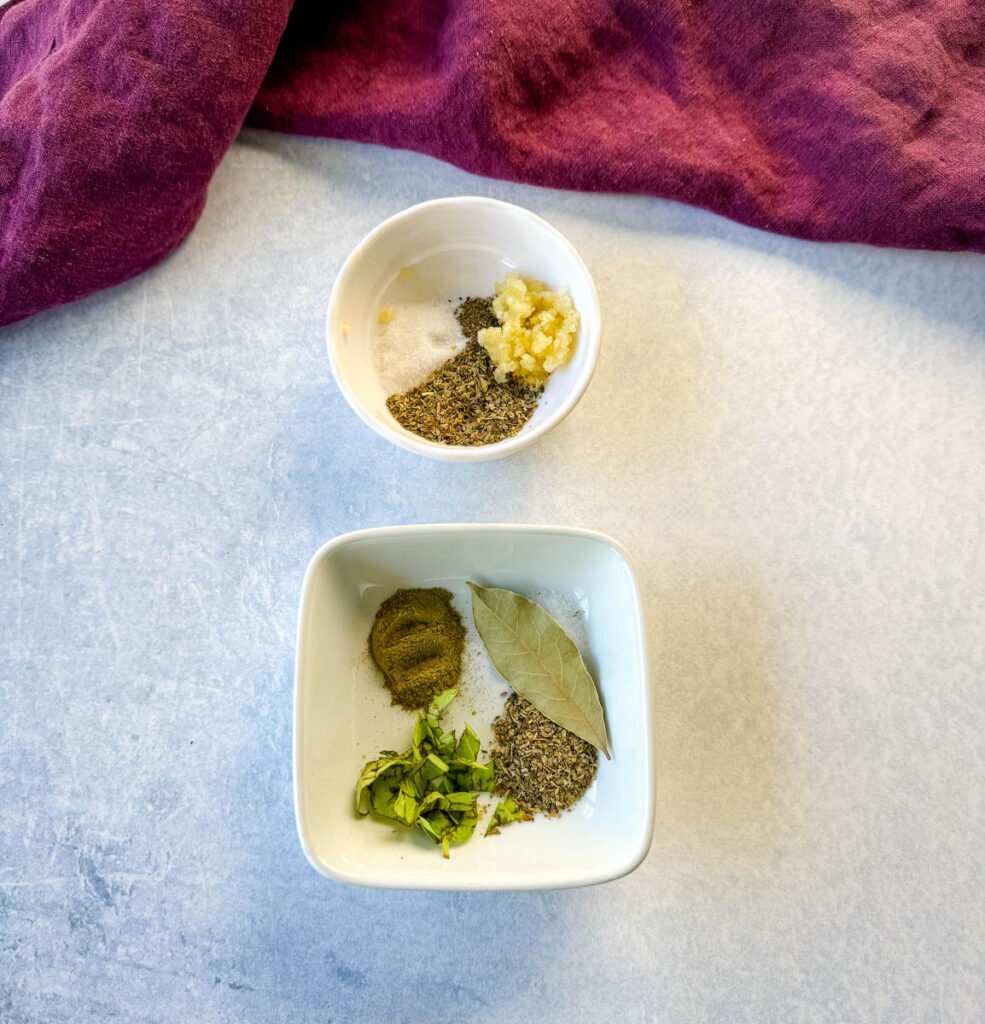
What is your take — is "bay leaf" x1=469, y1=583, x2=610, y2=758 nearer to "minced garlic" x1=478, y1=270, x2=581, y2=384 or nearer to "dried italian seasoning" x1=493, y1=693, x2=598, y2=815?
"dried italian seasoning" x1=493, y1=693, x2=598, y2=815

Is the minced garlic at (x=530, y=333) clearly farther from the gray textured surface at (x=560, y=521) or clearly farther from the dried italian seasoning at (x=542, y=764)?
the dried italian seasoning at (x=542, y=764)

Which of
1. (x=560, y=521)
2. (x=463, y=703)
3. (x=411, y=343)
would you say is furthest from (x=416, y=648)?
(x=411, y=343)

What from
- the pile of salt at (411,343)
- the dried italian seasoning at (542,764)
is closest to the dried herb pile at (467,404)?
the pile of salt at (411,343)

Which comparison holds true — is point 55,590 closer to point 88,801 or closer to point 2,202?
point 88,801

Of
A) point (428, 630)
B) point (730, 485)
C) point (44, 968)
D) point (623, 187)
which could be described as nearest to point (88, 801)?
point (44, 968)

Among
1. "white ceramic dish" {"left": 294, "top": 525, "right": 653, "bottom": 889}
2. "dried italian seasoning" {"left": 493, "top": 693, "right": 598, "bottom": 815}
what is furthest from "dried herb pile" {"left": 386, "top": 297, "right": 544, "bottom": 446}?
"dried italian seasoning" {"left": 493, "top": 693, "right": 598, "bottom": 815}

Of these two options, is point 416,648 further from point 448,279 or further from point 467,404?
point 448,279
